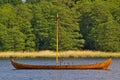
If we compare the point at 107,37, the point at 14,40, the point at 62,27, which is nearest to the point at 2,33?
the point at 14,40

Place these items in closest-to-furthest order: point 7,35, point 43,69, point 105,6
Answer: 1. point 43,69
2. point 7,35
3. point 105,6

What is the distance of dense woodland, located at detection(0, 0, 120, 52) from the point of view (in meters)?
75.5

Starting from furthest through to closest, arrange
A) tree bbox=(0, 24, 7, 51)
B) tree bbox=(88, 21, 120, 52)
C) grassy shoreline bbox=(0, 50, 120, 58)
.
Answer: tree bbox=(88, 21, 120, 52)
tree bbox=(0, 24, 7, 51)
grassy shoreline bbox=(0, 50, 120, 58)

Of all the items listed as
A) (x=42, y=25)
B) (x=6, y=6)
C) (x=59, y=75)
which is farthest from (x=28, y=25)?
(x=59, y=75)

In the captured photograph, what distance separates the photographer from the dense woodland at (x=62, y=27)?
248ft

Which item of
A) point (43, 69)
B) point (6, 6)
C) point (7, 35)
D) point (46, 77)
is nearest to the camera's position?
point (46, 77)

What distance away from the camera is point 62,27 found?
7669 cm

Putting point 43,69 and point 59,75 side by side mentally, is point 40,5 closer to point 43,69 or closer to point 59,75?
point 43,69

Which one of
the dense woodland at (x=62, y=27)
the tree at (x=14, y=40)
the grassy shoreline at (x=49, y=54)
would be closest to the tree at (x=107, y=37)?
the dense woodland at (x=62, y=27)

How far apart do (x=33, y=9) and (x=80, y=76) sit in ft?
133

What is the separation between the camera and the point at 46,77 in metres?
42.8

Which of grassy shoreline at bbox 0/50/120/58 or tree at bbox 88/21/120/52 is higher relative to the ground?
tree at bbox 88/21/120/52

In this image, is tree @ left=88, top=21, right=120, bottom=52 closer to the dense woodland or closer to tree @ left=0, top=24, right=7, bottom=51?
the dense woodland

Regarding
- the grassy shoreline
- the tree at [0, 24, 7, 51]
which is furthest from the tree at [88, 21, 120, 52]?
the tree at [0, 24, 7, 51]
